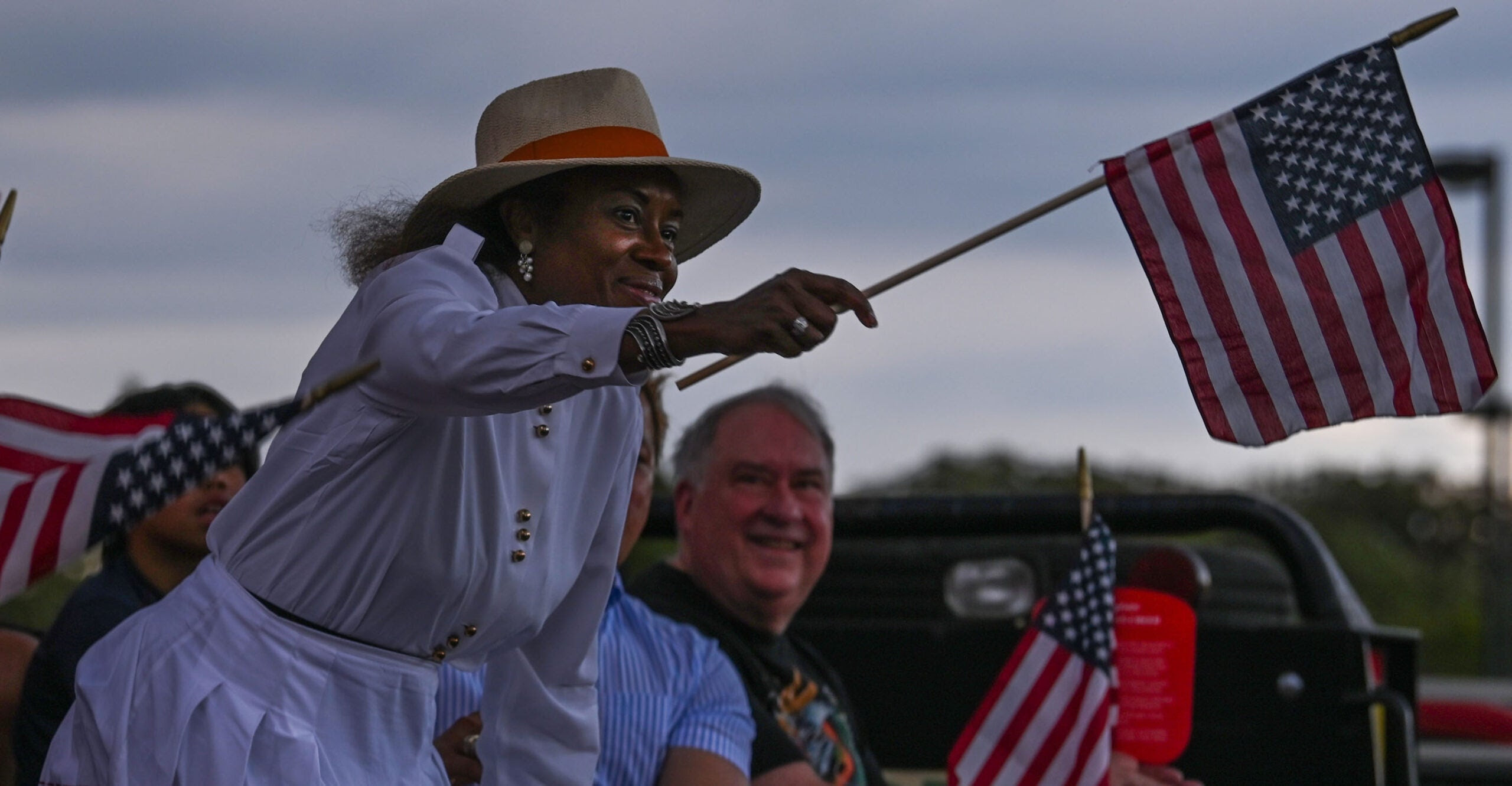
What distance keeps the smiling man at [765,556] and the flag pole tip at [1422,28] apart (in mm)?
1890

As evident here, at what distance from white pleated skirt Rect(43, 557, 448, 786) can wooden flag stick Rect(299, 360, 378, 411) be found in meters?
0.67

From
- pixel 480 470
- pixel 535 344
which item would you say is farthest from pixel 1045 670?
pixel 535 344

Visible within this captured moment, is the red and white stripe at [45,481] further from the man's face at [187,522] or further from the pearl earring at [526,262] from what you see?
the man's face at [187,522]

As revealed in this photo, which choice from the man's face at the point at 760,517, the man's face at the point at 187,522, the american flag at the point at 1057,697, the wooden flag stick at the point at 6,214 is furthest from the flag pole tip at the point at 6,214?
the american flag at the point at 1057,697

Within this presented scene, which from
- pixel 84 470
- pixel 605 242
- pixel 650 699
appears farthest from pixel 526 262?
pixel 650 699

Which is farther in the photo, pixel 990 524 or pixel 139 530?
pixel 990 524

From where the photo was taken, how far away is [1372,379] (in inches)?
134

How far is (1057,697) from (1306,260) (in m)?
1.31

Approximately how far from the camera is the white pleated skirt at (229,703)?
2.60 meters

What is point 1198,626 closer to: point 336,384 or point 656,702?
point 656,702

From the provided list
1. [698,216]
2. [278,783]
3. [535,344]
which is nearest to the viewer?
[535,344]

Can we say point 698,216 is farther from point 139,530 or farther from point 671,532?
point 671,532

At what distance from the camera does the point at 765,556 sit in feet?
14.9

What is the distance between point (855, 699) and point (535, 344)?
3.14 metres
